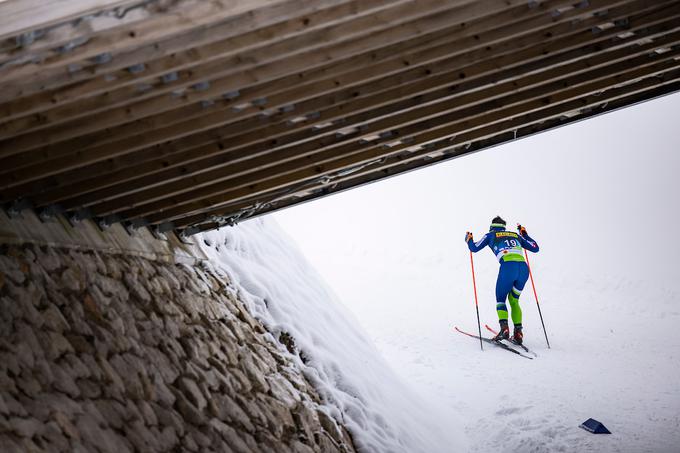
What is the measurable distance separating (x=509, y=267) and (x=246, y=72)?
338 inches

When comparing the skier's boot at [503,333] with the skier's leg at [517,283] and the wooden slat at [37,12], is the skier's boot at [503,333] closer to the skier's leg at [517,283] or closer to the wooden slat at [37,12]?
the skier's leg at [517,283]

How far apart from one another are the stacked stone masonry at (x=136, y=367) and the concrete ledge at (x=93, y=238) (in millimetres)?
82

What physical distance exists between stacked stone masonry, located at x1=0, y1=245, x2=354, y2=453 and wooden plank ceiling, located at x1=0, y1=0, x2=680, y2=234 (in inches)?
24.6

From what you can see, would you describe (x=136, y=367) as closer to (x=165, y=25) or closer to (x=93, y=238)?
(x=93, y=238)

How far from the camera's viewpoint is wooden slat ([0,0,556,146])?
3.52 meters

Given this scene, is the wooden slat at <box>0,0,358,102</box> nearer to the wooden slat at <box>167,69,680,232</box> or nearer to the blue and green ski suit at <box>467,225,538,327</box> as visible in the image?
the wooden slat at <box>167,69,680,232</box>

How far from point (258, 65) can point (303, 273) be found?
5835mm

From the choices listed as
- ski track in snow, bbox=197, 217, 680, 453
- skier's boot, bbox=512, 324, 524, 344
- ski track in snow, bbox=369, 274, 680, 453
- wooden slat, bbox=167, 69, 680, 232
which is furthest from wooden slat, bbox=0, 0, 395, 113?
skier's boot, bbox=512, 324, 524, 344

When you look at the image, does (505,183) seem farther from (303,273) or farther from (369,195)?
(303,273)

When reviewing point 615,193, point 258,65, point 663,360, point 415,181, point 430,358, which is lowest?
point 663,360

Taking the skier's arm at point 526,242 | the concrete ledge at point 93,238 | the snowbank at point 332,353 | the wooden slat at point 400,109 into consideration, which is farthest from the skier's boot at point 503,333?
the wooden slat at point 400,109

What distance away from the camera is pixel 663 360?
10180 millimetres

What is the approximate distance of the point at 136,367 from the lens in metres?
4.62

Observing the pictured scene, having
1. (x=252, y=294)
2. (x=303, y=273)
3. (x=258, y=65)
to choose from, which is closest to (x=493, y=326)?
(x=303, y=273)
